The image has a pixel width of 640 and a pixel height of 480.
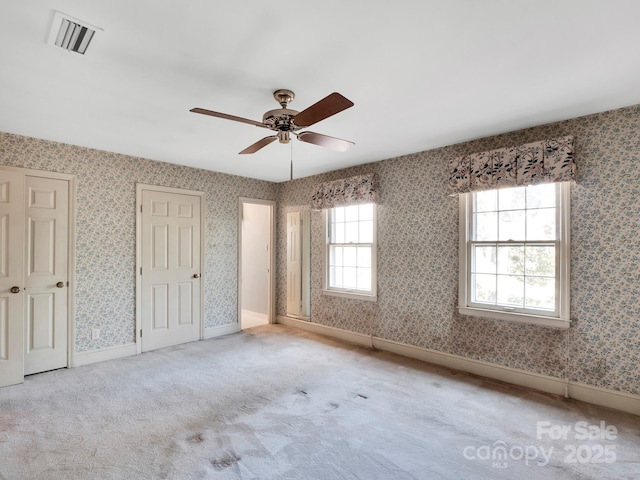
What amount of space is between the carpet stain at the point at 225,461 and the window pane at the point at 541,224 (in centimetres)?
319

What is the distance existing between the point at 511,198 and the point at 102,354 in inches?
194

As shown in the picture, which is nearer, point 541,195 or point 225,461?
point 225,461

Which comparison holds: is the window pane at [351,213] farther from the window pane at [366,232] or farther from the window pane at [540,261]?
the window pane at [540,261]

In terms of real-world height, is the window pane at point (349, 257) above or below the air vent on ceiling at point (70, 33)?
below

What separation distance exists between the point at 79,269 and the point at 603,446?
5089mm

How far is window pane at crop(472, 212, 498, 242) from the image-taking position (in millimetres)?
3506

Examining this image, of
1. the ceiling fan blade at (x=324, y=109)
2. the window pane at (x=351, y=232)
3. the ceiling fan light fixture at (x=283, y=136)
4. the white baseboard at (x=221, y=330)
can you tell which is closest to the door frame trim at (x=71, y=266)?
the white baseboard at (x=221, y=330)

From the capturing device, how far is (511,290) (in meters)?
3.39

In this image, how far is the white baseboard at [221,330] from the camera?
4.95 m

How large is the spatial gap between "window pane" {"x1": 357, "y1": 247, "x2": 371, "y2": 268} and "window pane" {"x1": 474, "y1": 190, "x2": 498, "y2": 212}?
156 centimetres

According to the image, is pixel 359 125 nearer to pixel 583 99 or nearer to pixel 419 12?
pixel 419 12

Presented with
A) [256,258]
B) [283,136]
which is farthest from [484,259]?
[256,258]

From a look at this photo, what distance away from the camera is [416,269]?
160 inches

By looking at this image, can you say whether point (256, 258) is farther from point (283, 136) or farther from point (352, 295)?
point (283, 136)
